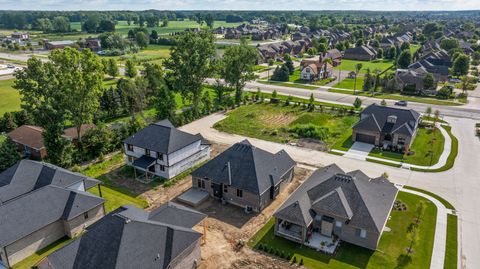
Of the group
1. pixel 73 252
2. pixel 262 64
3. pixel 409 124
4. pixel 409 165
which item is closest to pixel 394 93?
pixel 409 124

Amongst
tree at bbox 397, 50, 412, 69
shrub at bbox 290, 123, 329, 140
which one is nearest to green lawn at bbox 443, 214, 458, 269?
shrub at bbox 290, 123, 329, 140

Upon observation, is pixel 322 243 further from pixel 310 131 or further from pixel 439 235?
pixel 310 131

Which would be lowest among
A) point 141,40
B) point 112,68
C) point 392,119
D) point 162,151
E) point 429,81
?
point 162,151

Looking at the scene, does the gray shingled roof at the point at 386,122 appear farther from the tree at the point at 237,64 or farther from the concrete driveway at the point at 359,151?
the tree at the point at 237,64

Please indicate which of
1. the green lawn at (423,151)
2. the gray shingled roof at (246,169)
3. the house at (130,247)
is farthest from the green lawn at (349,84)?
the house at (130,247)

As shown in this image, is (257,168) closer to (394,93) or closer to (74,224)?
(74,224)

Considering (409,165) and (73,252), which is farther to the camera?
(409,165)

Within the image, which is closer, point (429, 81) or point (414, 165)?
point (414, 165)

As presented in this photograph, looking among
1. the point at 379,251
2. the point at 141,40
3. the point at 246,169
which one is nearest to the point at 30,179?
the point at 246,169
